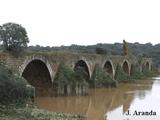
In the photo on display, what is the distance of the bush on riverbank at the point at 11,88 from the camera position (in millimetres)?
16766

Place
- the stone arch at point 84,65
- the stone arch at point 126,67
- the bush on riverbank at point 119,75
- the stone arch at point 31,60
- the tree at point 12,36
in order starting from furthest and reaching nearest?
the stone arch at point 126,67
the bush on riverbank at point 119,75
the stone arch at point 84,65
the stone arch at point 31,60
the tree at point 12,36

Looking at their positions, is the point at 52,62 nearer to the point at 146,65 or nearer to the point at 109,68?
the point at 109,68

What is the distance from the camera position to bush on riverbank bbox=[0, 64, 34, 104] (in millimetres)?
16766

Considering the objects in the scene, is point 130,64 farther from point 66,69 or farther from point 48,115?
point 48,115

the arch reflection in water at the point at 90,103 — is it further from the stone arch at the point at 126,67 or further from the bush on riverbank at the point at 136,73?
the bush on riverbank at the point at 136,73

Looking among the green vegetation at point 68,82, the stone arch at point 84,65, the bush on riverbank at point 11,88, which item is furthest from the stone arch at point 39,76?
the bush on riverbank at point 11,88

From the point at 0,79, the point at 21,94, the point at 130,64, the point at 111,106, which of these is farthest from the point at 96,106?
the point at 130,64

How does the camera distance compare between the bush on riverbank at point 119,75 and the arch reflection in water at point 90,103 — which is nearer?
the arch reflection in water at point 90,103

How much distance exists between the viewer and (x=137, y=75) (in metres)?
53.1

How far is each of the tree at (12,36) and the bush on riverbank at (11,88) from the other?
217 cm

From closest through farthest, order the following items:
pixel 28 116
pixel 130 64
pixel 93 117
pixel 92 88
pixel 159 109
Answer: pixel 28 116 < pixel 93 117 < pixel 159 109 < pixel 92 88 < pixel 130 64

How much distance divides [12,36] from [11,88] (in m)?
3.83

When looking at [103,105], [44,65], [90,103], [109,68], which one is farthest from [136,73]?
[44,65]

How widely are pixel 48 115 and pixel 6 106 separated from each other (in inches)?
73.0
